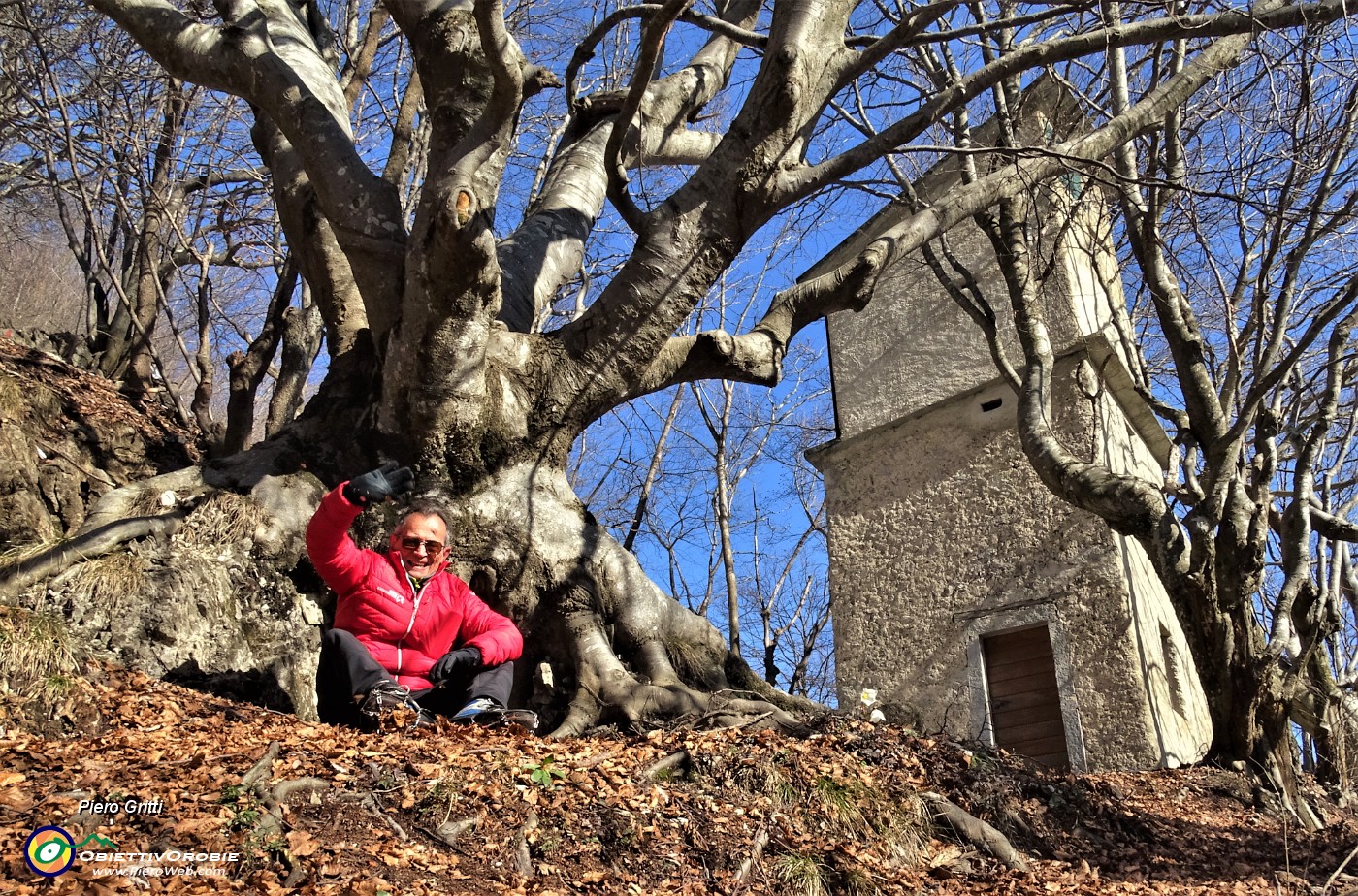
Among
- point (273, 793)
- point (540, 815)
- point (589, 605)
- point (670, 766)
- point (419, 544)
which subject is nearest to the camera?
point (273, 793)

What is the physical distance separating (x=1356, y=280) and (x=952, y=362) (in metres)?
5.23

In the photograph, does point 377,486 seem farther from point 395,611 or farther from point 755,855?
point 755,855

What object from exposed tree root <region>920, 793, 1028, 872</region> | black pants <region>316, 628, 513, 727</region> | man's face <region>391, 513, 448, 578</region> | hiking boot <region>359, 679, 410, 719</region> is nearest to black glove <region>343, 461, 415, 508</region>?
man's face <region>391, 513, 448, 578</region>

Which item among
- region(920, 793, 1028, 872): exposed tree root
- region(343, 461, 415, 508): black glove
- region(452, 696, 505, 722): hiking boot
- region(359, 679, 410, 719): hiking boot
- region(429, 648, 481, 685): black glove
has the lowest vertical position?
region(920, 793, 1028, 872): exposed tree root

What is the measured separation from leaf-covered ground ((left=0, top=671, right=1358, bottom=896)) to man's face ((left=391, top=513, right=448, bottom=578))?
780mm

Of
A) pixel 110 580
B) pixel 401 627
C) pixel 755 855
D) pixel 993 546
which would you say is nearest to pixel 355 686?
pixel 401 627

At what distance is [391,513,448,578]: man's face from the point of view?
13.2 feet

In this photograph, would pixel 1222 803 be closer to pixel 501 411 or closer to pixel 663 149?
pixel 501 411

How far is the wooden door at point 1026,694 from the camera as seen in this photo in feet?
28.9

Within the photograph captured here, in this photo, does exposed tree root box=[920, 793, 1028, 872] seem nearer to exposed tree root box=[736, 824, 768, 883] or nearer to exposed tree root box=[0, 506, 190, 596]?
exposed tree root box=[736, 824, 768, 883]

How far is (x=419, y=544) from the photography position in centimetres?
402

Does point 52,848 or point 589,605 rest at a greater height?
point 589,605

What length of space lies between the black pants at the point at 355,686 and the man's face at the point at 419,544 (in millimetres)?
425

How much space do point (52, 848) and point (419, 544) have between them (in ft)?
6.56
